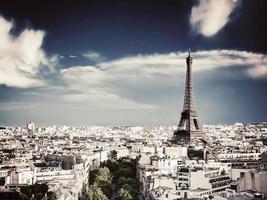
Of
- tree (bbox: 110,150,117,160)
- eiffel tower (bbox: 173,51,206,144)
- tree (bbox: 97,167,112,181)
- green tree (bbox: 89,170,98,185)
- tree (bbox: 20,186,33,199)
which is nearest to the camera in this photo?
tree (bbox: 20,186,33,199)

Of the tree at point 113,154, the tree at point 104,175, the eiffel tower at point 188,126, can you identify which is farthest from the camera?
the tree at point 113,154

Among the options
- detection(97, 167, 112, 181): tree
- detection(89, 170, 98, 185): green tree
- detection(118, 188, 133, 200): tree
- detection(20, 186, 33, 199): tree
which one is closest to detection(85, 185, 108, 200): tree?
detection(118, 188, 133, 200): tree

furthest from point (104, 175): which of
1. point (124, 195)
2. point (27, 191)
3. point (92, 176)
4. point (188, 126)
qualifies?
point (188, 126)

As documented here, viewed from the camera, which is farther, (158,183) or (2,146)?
(2,146)

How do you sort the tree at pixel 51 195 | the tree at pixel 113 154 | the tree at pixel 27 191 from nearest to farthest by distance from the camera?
the tree at pixel 51 195 → the tree at pixel 27 191 → the tree at pixel 113 154

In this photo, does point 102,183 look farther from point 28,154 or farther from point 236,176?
point 28,154

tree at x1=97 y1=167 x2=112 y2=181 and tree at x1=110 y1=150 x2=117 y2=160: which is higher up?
tree at x1=110 y1=150 x2=117 y2=160

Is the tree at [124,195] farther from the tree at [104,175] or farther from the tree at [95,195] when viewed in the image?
the tree at [104,175]

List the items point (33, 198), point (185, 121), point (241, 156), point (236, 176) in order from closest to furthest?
point (33, 198) → point (236, 176) → point (241, 156) → point (185, 121)

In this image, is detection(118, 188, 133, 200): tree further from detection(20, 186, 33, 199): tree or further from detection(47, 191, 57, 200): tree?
detection(20, 186, 33, 199): tree

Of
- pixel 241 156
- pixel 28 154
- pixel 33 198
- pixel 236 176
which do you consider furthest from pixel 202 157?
pixel 33 198

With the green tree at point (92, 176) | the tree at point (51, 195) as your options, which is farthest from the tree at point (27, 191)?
the green tree at point (92, 176)
